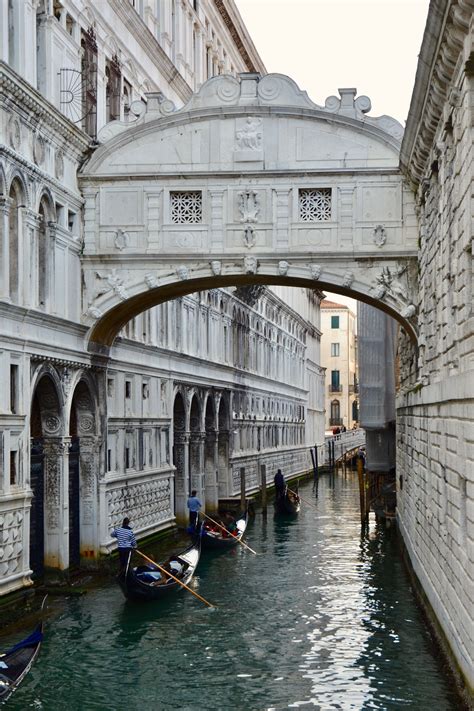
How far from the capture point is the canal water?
10695 mm

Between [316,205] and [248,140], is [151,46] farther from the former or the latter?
[316,205]

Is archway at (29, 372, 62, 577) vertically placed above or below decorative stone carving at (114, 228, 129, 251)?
below

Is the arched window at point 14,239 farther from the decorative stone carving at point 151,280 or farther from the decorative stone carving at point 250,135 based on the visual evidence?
the decorative stone carving at point 250,135

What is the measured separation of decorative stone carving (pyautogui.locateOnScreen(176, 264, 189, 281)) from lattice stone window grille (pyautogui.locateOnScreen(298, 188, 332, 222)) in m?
1.76

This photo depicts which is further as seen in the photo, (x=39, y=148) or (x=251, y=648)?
(x=39, y=148)

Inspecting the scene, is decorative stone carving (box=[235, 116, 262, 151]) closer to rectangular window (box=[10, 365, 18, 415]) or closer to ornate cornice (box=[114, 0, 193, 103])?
ornate cornice (box=[114, 0, 193, 103])

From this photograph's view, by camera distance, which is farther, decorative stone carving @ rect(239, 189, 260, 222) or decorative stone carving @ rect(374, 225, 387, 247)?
decorative stone carving @ rect(239, 189, 260, 222)

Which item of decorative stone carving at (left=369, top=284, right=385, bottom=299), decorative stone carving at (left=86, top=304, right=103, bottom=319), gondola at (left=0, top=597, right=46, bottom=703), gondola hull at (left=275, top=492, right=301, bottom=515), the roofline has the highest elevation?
the roofline

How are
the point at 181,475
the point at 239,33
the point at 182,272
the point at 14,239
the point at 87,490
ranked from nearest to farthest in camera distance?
the point at 14,239 → the point at 182,272 → the point at 87,490 → the point at 181,475 → the point at 239,33

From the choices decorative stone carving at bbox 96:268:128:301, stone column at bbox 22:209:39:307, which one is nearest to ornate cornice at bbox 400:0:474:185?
decorative stone carving at bbox 96:268:128:301

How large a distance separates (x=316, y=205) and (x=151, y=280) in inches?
99.1

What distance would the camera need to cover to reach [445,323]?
11.7 meters

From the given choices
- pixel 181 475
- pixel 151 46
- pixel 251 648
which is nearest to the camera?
pixel 251 648

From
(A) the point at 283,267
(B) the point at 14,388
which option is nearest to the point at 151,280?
(A) the point at 283,267
